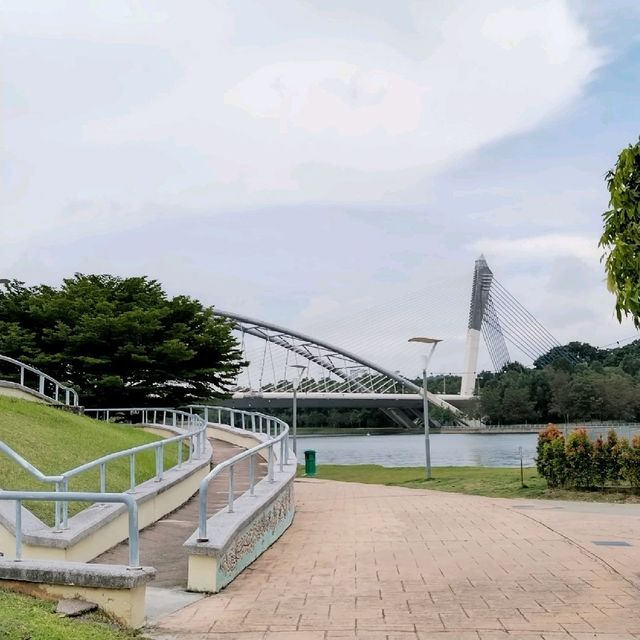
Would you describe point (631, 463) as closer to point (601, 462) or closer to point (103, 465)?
point (601, 462)

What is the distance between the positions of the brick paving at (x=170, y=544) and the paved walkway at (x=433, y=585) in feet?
2.32

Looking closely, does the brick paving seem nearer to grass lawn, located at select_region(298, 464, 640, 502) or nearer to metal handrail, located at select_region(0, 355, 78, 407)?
grass lawn, located at select_region(298, 464, 640, 502)

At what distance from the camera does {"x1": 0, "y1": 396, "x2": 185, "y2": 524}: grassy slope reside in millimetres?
9508

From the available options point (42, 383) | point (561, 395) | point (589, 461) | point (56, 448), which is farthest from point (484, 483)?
point (561, 395)

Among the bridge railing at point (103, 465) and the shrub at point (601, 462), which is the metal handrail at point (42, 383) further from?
the shrub at point (601, 462)

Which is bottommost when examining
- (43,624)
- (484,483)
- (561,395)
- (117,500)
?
(484,483)

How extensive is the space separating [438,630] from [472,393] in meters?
78.3

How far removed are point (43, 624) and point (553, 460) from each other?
13.5 metres

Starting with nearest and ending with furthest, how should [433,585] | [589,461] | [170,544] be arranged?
[433,585], [170,544], [589,461]

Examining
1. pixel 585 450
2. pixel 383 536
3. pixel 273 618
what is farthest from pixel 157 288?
pixel 273 618

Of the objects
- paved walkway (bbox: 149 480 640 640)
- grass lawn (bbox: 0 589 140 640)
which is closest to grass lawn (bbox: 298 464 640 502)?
paved walkway (bbox: 149 480 640 640)

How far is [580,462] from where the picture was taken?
53.5ft

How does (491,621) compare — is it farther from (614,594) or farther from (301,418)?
(301,418)

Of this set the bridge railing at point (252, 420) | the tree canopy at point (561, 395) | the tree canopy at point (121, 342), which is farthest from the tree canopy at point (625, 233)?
the tree canopy at point (561, 395)
